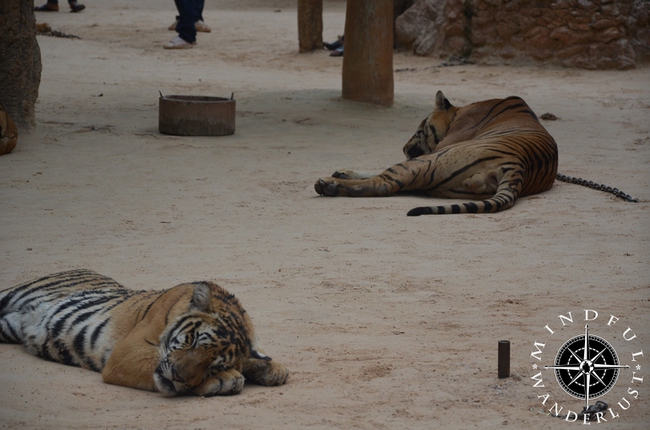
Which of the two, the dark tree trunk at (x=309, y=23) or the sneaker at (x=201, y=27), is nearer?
the dark tree trunk at (x=309, y=23)

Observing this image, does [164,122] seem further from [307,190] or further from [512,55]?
[512,55]

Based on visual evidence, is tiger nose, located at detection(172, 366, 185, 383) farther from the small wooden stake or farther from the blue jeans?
the blue jeans

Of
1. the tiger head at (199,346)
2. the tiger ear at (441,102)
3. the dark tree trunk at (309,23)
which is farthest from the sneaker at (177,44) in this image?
the tiger head at (199,346)

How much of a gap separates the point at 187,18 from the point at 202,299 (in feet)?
51.5

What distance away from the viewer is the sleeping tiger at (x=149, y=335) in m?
3.46

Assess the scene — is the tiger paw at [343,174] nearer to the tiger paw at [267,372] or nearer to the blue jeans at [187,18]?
the tiger paw at [267,372]

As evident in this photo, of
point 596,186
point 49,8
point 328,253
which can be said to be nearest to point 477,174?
point 596,186

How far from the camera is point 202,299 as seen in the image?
138 inches

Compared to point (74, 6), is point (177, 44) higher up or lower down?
lower down

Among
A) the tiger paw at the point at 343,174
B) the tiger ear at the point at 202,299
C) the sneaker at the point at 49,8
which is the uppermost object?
the tiger ear at the point at 202,299

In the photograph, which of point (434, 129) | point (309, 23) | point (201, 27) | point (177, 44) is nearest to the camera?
point (434, 129)

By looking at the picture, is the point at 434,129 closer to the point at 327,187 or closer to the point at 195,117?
the point at 327,187

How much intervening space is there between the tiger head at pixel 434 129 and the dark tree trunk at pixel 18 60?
4.05m

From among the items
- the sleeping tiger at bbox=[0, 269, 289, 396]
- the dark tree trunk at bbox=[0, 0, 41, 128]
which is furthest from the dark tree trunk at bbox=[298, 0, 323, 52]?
the sleeping tiger at bbox=[0, 269, 289, 396]
